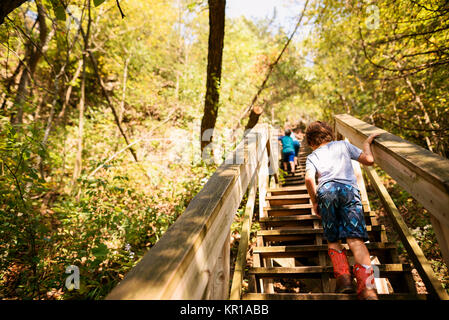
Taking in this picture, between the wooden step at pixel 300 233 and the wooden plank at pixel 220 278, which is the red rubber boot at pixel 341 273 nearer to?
the wooden step at pixel 300 233

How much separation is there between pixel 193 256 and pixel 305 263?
3003mm

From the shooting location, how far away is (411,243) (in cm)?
178

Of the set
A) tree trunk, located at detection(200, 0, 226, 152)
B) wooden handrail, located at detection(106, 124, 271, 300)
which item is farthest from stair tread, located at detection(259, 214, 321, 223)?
tree trunk, located at detection(200, 0, 226, 152)

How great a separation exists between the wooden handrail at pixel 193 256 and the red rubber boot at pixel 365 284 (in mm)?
863

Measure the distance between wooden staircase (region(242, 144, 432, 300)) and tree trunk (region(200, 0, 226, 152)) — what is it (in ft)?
6.97

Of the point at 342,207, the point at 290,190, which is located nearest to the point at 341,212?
the point at 342,207

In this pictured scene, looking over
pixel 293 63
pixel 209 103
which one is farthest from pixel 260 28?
pixel 209 103

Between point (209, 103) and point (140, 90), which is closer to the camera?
point (209, 103)

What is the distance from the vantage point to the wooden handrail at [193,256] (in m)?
0.71

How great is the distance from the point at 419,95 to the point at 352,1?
10.3 ft

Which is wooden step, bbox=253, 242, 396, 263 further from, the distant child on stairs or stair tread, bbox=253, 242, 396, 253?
the distant child on stairs

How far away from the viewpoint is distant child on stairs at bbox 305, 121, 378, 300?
5.16 ft

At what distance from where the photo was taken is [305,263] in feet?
10.9
